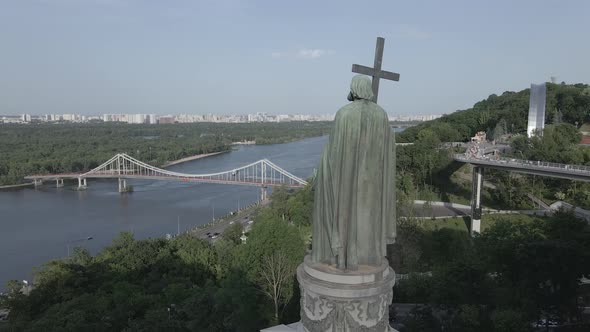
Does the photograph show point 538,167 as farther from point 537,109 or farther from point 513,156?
point 537,109

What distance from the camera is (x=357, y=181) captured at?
3760 millimetres

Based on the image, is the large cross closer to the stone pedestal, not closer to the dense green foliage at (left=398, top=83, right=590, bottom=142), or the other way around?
the stone pedestal

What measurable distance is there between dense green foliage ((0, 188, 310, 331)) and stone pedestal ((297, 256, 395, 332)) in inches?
240

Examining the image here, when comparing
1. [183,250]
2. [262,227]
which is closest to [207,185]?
[183,250]

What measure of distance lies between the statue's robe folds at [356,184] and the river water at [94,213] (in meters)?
21.4

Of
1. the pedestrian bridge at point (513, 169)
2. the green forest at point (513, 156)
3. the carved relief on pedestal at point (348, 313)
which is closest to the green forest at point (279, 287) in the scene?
the pedestrian bridge at point (513, 169)

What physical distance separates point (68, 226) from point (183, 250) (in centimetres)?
1870

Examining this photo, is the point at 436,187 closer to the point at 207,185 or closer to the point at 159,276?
the point at 159,276

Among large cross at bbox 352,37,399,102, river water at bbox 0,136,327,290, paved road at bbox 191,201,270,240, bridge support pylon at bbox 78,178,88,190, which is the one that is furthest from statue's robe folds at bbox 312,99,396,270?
bridge support pylon at bbox 78,178,88,190

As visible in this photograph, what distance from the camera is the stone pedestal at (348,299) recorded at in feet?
11.8

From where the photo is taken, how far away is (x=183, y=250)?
16156 mm

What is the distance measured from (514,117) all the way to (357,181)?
42.3 meters

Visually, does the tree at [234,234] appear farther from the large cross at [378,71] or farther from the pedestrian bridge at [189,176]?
the pedestrian bridge at [189,176]

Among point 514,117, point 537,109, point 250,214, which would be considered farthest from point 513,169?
point 514,117
